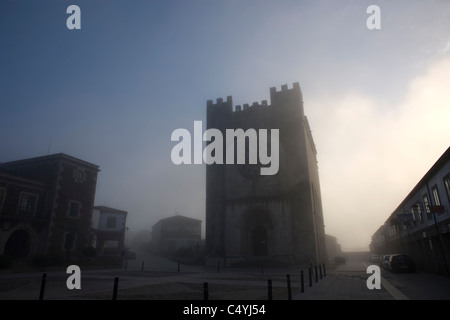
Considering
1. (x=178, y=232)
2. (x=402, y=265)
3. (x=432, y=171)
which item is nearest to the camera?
(x=432, y=171)

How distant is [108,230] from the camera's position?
146ft

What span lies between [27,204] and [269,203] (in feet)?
78.2

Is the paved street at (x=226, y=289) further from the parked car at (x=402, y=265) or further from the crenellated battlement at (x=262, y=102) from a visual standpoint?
the crenellated battlement at (x=262, y=102)

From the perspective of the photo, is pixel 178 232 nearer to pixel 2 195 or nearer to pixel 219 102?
pixel 219 102

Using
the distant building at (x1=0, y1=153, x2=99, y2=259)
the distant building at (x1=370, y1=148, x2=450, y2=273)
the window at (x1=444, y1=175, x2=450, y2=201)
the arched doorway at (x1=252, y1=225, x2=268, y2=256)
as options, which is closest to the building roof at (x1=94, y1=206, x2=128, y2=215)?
the distant building at (x1=0, y1=153, x2=99, y2=259)

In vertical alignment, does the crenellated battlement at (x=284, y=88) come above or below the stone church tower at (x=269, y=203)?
above

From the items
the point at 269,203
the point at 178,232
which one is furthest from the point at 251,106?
the point at 178,232

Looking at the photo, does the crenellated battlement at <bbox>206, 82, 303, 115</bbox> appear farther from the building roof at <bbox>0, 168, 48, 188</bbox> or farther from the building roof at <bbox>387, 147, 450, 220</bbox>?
the building roof at <bbox>0, 168, 48, 188</bbox>

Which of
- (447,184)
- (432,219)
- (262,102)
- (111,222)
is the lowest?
(432,219)

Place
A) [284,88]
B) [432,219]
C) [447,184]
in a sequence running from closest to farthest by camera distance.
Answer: [447,184] → [432,219] → [284,88]

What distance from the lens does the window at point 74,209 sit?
3053cm

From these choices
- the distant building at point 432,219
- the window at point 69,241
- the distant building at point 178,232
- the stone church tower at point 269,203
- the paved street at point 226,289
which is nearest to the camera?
the paved street at point 226,289

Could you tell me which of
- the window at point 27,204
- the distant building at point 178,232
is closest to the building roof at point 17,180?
the window at point 27,204

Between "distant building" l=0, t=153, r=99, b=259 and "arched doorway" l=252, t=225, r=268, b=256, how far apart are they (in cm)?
1850
